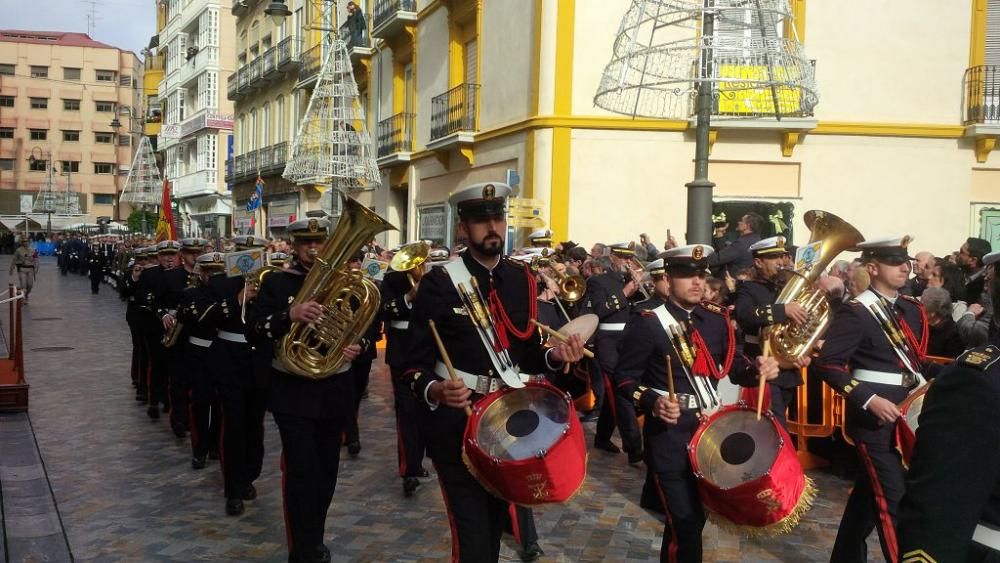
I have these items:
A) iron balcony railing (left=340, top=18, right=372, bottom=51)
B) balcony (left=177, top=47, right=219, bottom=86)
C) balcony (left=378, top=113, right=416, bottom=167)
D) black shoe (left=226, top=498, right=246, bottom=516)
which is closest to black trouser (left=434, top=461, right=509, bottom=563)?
black shoe (left=226, top=498, right=246, bottom=516)

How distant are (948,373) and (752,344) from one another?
5561 millimetres

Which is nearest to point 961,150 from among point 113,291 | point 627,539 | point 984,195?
point 984,195

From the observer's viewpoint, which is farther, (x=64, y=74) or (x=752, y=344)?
(x=64, y=74)

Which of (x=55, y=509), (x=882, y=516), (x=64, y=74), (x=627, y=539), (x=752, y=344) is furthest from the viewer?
(x=64, y=74)

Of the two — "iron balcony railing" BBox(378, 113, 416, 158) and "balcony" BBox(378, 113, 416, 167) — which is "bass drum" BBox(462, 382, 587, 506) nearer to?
"balcony" BBox(378, 113, 416, 167)

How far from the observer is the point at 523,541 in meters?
6.00

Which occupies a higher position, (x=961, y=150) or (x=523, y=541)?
(x=961, y=150)

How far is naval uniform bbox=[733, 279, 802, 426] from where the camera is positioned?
7148 mm

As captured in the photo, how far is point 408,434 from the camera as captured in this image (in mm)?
7719

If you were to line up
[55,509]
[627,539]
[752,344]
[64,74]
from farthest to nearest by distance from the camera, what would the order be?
[64,74] → [752,344] → [55,509] → [627,539]

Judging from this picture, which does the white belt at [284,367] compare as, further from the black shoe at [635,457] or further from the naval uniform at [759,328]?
the black shoe at [635,457]

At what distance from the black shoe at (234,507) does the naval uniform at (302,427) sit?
4.47 ft

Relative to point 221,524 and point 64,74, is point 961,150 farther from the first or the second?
point 64,74

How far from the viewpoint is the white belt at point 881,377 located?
217 inches
